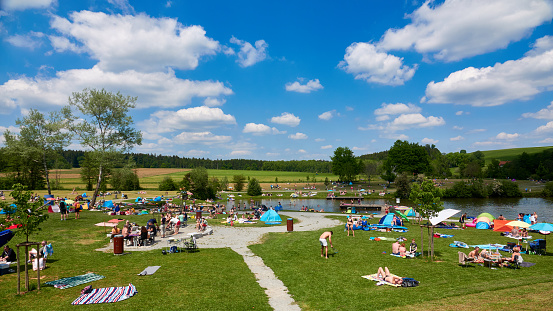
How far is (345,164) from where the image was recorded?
108562 millimetres

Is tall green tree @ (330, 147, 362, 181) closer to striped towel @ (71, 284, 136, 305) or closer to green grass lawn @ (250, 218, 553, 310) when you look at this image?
green grass lawn @ (250, 218, 553, 310)

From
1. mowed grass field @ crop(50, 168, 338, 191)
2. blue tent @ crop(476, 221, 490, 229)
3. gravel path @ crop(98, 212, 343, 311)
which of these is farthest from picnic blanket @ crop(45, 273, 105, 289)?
mowed grass field @ crop(50, 168, 338, 191)

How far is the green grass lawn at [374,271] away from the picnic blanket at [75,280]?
→ 25.7 feet

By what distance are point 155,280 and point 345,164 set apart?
3987 inches

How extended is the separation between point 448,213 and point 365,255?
5.17 m

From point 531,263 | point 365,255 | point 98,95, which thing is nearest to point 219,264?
point 365,255

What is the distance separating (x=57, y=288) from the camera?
1105 cm

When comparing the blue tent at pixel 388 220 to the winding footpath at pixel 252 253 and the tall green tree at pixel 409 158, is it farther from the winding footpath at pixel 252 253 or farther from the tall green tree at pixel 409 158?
the tall green tree at pixel 409 158

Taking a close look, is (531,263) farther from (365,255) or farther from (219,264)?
(219,264)

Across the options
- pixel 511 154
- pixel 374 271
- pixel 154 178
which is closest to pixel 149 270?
pixel 374 271

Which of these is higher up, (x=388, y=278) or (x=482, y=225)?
(x=388, y=278)

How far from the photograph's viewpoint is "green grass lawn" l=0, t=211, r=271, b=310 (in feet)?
31.8

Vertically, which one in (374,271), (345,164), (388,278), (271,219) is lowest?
(271,219)

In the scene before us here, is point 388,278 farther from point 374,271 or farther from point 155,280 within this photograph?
point 155,280
